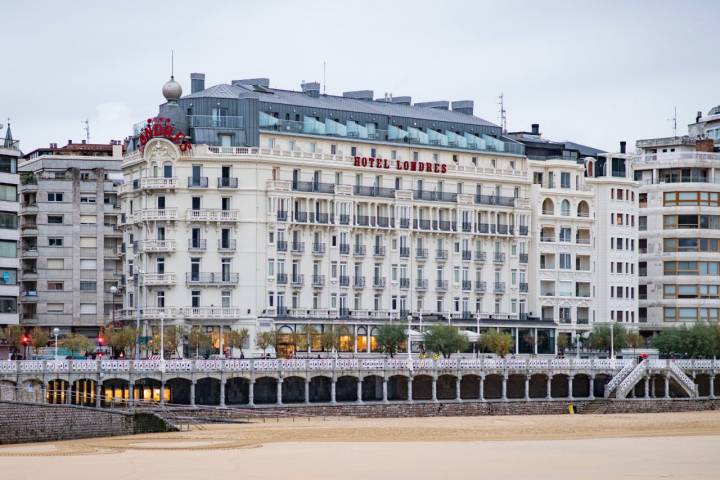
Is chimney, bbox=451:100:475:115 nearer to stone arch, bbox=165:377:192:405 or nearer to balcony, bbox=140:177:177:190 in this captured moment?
balcony, bbox=140:177:177:190

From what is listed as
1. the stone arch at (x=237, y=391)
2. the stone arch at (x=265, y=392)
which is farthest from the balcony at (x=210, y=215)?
the stone arch at (x=237, y=391)

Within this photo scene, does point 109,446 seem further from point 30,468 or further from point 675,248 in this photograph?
point 675,248

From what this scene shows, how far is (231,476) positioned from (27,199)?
87005 millimetres

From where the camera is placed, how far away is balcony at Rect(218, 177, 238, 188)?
6235 inches

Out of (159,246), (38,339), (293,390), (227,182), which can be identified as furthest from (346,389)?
(38,339)

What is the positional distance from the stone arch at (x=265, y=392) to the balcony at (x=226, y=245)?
22238mm

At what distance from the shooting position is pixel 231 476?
290 feet

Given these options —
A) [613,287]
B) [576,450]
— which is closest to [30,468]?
[576,450]

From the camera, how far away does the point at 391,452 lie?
335 ft

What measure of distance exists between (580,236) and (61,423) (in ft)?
261

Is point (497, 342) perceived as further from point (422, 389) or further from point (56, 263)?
point (56, 263)

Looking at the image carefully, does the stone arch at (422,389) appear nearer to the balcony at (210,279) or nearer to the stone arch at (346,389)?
the stone arch at (346,389)

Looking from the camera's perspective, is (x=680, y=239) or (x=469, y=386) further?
(x=680, y=239)

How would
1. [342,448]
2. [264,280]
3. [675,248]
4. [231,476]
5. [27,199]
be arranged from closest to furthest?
1. [231,476]
2. [342,448]
3. [264,280]
4. [27,199]
5. [675,248]
